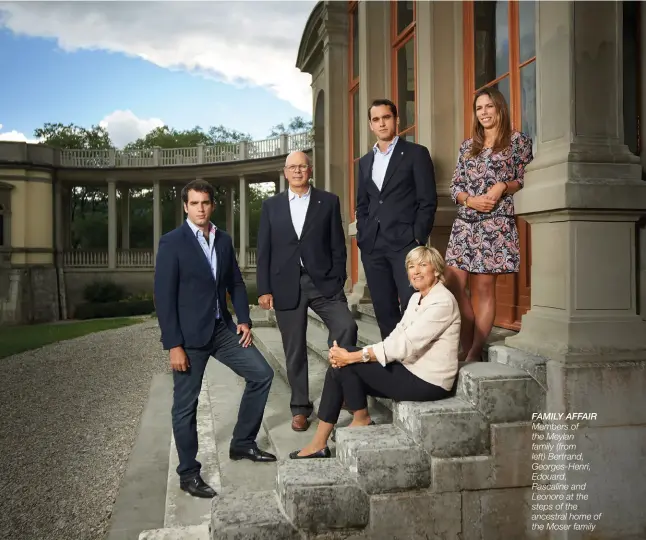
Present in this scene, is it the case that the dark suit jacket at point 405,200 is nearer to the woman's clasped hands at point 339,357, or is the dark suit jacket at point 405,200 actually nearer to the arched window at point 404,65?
the woman's clasped hands at point 339,357

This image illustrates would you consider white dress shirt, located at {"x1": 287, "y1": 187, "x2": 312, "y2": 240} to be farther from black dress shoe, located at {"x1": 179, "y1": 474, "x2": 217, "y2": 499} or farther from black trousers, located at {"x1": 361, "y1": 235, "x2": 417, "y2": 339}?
black dress shoe, located at {"x1": 179, "y1": 474, "x2": 217, "y2": 499}

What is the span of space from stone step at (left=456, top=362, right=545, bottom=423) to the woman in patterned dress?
461 mm

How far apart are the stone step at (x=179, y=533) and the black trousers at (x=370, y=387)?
77 cm

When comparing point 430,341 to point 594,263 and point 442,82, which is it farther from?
point 442,82

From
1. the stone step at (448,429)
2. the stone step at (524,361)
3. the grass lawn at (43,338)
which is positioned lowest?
the grass lawn at (43,338)

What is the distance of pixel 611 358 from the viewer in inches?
106

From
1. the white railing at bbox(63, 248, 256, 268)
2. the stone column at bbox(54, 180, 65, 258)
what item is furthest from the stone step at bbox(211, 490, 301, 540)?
the stone column at bbox(54, 180, 65, 258)

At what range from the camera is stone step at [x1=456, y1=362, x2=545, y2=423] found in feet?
8.71

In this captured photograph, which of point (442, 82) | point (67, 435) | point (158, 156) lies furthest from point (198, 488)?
point (158, 156)

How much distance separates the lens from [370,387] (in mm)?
2836

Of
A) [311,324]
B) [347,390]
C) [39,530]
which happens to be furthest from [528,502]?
[311,324]

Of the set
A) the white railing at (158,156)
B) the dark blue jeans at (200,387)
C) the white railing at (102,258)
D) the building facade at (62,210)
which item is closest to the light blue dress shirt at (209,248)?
the dark blue jeans at (200,387)

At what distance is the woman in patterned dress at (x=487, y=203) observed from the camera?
3.03 m

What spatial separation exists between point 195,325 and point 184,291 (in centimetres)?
20
